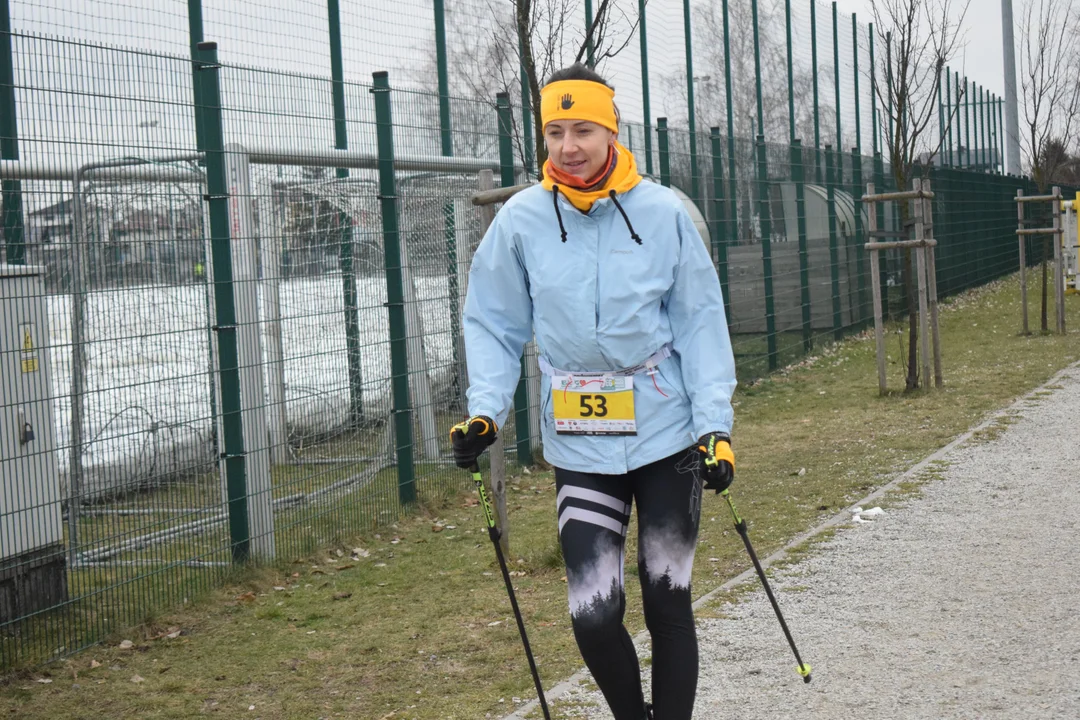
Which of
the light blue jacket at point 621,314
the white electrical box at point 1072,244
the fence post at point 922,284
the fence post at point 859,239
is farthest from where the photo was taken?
the fence post at point 859,239

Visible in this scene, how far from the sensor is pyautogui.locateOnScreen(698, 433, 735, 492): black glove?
3.53 m

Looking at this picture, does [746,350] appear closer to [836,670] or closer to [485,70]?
[485,70]

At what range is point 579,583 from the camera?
12.1ft

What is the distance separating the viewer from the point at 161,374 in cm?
661

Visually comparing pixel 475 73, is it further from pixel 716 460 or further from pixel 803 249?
pixel 716 460

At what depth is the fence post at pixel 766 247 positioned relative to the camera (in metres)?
16.1

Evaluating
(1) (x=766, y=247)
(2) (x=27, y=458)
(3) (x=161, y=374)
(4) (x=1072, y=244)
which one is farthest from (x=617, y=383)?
(4) (x=1072, y=244)

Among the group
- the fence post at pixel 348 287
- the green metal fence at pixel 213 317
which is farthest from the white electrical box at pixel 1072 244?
the fence post at pixel 348 287

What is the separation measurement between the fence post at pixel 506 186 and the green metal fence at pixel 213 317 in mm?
21

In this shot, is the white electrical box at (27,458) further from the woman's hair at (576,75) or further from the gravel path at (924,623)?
the woman's hair at (576,75)

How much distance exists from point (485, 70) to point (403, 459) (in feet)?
18.8

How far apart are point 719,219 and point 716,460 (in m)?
11.8

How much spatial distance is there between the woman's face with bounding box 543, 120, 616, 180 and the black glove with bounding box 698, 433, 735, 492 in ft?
2.62

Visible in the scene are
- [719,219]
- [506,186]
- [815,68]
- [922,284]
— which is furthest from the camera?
[815,68]
